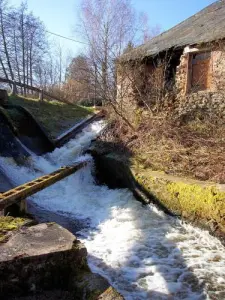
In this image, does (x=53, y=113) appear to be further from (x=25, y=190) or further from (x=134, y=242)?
(x=134, y=242)

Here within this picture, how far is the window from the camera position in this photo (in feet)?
35.2

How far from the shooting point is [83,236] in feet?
17.7

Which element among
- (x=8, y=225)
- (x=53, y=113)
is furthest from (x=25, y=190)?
(x=53, y=113)

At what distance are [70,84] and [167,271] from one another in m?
24.6

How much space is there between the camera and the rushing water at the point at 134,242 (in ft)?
13.0

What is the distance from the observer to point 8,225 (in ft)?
12.4

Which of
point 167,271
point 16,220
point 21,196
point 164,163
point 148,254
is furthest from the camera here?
point 164,163

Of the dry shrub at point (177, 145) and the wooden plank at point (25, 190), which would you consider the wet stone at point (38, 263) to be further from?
the dry shrub at point (177, 145)

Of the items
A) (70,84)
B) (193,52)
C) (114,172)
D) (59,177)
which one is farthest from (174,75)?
(70,84)

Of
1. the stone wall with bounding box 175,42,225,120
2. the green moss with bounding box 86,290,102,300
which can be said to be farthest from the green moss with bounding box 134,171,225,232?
the stone wall with bounding box 175,42,225,120

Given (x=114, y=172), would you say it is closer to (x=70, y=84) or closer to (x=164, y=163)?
(x=164, y=163)

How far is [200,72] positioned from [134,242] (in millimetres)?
7881

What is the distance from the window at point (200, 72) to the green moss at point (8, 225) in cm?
884

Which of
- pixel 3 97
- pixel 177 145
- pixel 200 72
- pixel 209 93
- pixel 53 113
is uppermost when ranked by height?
pixel 200 72
